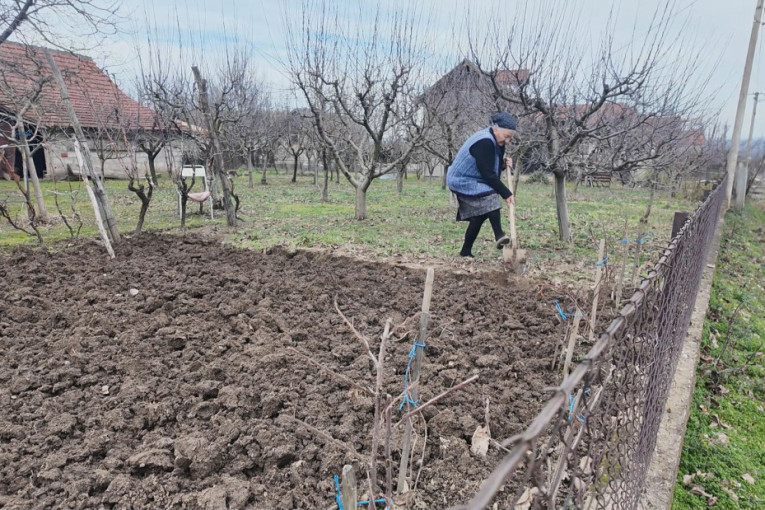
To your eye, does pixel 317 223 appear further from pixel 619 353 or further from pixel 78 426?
pixel 619 353

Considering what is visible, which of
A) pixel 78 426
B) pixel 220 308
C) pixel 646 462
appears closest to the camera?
pixel 646 462

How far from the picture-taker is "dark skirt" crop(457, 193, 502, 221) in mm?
5730

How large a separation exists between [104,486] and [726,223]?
13973 mm

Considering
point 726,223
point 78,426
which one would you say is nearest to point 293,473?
point 78,426

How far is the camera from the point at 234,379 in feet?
10.1

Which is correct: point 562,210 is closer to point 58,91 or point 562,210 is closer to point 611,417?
point 611,417

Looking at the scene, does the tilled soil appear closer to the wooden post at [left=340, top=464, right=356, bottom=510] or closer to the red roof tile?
the wooden post at [left=340, top=464, right=356, bottom=510]

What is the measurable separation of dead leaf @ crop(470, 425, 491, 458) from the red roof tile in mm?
7166

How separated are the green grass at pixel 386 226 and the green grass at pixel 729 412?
3.72 feet

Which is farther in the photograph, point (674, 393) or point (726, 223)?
point (726, 223)

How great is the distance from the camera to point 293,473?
2207 mm

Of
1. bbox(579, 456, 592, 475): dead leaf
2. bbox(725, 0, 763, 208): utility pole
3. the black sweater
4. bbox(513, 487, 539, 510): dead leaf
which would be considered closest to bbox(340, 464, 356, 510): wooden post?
bbox(579, 456, 592, 475): dead leaf

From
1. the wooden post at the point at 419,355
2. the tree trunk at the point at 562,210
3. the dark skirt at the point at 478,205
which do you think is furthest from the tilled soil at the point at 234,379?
the tree trunk at the point at 562,210

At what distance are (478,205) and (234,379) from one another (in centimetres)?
368
